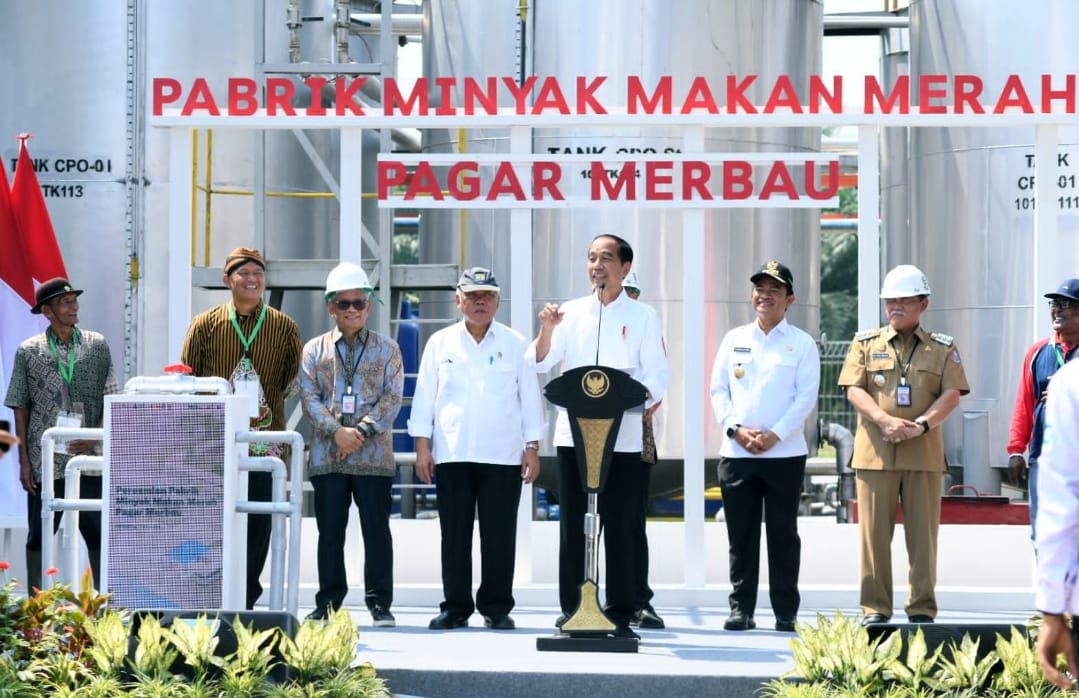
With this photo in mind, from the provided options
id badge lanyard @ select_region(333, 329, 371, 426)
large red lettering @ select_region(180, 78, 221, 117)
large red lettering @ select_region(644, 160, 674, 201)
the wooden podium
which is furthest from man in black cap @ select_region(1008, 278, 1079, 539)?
large red lettering @ select_region(180, 78, 221, 117)

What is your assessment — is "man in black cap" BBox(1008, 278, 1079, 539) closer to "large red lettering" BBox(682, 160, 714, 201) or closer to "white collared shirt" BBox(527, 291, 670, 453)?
"white collared shirt" BBox(527, 291, 670, 453)

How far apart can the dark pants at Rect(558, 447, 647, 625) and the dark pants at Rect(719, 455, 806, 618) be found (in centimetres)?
62

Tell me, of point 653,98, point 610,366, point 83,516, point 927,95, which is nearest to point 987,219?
point 927,95

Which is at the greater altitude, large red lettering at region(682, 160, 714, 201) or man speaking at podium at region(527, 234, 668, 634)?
large red lettering at region(682, 160, 714, 201)

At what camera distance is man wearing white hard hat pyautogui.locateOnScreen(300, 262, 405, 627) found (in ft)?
28.5

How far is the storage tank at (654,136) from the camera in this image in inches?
506

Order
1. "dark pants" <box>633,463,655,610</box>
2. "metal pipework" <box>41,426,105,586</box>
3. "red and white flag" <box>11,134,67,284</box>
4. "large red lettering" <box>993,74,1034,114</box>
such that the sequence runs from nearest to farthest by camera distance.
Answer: "metal pipework" <box>41,426,105,586</box> < "dark pants" <box>633,463,655,610</box> < "large red lettering" <box>993,74,1034,114</box> < "red and white flag" <box>11,134,67,284</box>

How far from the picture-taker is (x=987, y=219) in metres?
13.9

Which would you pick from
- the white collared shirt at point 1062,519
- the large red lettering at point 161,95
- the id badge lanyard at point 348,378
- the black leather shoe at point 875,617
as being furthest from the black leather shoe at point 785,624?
the white collared shirt at point 1062,519

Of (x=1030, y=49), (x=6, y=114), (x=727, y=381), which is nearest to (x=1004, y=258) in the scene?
(x=1030, y=49)

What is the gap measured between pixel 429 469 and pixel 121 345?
5482mm

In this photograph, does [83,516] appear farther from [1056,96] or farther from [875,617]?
[1056,96]

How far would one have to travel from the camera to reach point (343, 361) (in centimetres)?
877

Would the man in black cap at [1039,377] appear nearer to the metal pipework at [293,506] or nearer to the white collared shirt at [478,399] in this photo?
the white collared shirt at [478,399]
